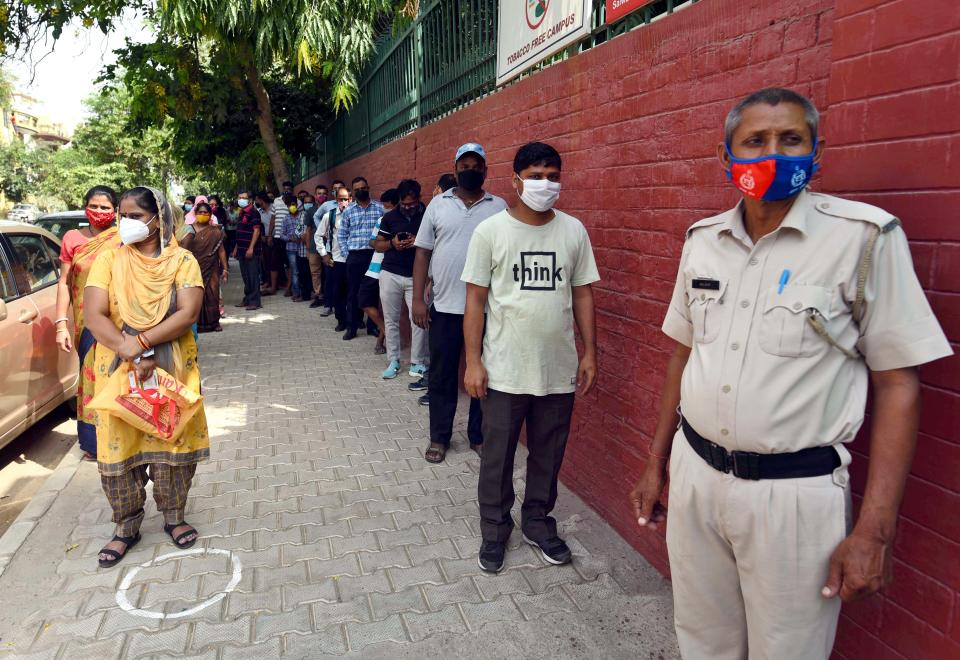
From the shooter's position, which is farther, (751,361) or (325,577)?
(325,577)

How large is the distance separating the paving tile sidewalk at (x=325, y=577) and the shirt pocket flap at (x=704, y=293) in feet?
5.16

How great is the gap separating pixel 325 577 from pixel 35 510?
2037 millimetres

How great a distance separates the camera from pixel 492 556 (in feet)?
10.6

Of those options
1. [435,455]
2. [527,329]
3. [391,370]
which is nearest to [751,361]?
[527,329]

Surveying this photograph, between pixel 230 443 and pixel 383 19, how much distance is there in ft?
24.4

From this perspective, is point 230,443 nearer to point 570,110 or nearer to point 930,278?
point 570,110

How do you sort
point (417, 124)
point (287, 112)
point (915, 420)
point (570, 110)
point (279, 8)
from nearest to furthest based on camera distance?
point (915, 420) < point (570, 110) < point (417, 124) < point (279, 8) < point (287, 112)

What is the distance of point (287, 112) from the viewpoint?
630 inches

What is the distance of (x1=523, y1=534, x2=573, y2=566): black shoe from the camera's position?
3252 mm

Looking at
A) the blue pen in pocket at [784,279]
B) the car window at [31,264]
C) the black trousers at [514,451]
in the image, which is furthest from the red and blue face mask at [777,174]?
the car window at [31,264]

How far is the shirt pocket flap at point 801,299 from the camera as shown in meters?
1.59

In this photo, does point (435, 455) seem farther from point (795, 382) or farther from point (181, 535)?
point (795, 382)

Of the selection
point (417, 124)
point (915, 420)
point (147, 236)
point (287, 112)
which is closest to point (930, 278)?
point (915, 420)

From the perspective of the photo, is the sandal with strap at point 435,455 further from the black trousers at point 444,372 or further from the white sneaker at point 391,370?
the white sneaker at point 391,370
